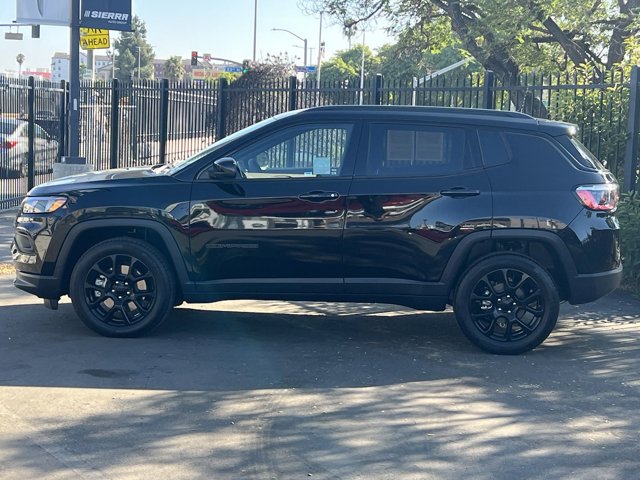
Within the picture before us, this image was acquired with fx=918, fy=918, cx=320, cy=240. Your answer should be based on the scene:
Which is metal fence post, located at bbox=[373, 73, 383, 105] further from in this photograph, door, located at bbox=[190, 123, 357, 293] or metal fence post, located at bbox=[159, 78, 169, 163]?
door, located at bbox=[190, 123, 357, 293]

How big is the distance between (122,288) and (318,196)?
5.53 ft

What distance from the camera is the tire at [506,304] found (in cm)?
697

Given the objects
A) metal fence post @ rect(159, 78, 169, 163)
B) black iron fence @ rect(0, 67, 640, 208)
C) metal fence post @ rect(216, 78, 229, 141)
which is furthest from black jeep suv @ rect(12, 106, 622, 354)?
metal fence post @ rect(159, 78, 169, 163)

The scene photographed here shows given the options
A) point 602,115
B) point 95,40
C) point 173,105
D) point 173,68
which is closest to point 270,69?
point 95,40

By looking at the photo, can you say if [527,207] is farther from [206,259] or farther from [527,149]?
[206,259]

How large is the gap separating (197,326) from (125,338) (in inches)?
29.8

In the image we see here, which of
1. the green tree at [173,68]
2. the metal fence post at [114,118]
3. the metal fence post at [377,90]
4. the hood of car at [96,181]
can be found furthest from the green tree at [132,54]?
the hood of car at [96,181]

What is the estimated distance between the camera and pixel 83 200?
23.2 ft

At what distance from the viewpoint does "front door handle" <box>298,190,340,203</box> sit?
7008mm

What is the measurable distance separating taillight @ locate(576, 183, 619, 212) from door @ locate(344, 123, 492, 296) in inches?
27.9

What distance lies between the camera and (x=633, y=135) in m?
10.2

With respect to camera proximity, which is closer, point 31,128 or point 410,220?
point 410,220

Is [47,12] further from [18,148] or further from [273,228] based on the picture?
[273,228]

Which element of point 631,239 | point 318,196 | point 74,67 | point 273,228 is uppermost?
point 74,67
